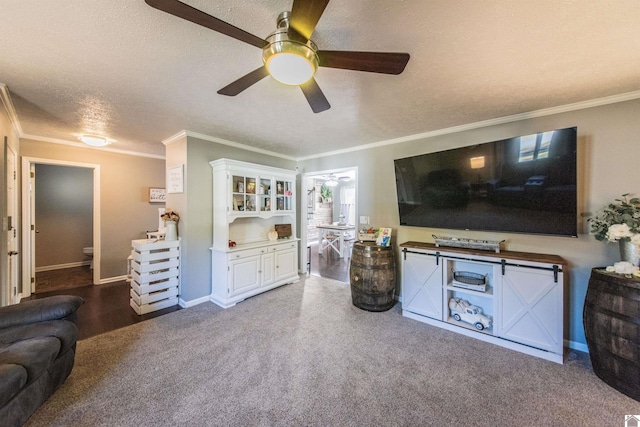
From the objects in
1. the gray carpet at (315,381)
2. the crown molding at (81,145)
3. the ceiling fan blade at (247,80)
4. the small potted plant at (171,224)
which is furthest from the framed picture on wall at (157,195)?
the ceiling fan blade at (247,80)

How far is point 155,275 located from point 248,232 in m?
1.37

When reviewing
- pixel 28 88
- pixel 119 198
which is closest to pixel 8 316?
pixel 28 88

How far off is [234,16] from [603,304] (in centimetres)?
318

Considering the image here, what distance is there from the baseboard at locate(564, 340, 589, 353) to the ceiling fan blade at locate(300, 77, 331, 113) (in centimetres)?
319

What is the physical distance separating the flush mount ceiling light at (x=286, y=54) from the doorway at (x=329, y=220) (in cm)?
253

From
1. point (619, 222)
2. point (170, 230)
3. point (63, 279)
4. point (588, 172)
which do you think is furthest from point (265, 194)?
point (63, 279)

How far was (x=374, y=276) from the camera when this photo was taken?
2.95 metres

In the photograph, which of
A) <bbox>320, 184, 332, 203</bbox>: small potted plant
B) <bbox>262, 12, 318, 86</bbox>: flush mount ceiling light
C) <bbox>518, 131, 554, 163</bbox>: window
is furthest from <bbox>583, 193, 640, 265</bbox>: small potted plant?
<bbox>320, 184, 332, 203</bbox>: small potted plant

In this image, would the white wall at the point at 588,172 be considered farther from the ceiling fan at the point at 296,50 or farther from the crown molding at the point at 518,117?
the ceiling fan at the point at 296,50

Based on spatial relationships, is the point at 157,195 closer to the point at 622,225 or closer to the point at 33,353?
the point at 33,353

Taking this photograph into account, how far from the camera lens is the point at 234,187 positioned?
3.34m

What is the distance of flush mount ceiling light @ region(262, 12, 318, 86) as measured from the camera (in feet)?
3.85

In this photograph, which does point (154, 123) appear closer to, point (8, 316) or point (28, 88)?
point (28, 88)

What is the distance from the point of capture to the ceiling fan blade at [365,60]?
1.22 meters
